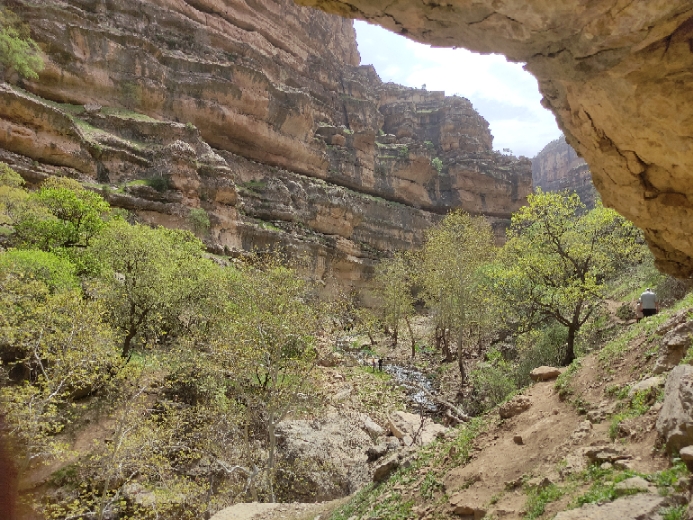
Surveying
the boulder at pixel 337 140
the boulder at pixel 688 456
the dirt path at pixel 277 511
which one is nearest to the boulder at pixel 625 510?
the boulder at pixel 688 456

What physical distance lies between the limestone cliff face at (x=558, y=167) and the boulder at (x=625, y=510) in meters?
113

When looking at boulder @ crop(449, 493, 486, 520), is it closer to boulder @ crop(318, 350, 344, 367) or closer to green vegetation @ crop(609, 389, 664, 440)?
green vegetation @ crop(609, 389, 664, 440)

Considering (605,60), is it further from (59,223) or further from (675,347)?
(59,223)

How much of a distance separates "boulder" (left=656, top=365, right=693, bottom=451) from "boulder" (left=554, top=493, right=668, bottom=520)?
0.81m

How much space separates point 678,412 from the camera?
5.08m

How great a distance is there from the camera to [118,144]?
38219 millimetres

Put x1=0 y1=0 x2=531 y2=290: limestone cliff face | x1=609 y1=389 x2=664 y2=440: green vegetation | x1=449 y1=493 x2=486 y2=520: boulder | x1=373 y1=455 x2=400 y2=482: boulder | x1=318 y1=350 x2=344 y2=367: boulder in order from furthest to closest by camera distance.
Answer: x1=0 y1=0 x2=531 y2=290: limestone cliff face
x1=318 y1=350 x2=344 y2=367: boulder
x1=373 y1=455 x2=400 y2=482: boulder
x1=449 y1=493 x2=486 y2=520: boulder
x1=609 y1=389 x2=664 y2=440: green vegetation

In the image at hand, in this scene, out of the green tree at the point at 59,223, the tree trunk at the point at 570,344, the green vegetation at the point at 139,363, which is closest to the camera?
the green vegetation at the point at 139,363

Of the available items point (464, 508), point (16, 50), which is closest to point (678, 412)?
point (464, 508)

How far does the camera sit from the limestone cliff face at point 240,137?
122 ft

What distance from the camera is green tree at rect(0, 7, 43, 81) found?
35594 millimetres

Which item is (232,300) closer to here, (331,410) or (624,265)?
(331,410)

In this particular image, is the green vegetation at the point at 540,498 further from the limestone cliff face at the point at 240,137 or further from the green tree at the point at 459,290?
the limestone cliff face at the point at 240,137

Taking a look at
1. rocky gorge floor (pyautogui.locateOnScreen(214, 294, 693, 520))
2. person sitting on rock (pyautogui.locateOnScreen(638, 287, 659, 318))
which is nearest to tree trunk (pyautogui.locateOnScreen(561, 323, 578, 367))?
person sitting on rock (pyautogui.locateOnScreen(638, 287, 659, 318))
